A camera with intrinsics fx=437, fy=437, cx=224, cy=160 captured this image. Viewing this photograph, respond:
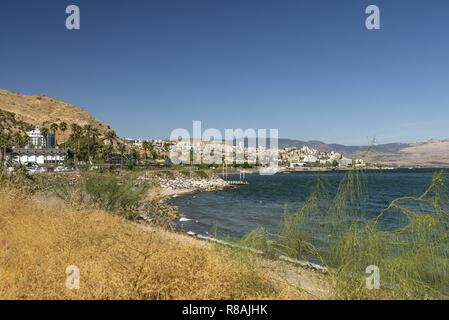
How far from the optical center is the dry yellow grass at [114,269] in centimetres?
627

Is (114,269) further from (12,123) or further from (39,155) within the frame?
(12,123)

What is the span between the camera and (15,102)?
653 ft

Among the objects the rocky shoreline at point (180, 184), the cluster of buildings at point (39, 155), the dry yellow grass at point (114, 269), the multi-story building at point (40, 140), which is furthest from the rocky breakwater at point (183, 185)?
the multi-story building at point (40, 140)

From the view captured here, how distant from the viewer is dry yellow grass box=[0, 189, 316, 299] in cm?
627

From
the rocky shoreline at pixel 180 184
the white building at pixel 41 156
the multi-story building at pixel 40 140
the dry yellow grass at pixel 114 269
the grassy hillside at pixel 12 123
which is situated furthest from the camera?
the grassy hillside at pixel 12 123

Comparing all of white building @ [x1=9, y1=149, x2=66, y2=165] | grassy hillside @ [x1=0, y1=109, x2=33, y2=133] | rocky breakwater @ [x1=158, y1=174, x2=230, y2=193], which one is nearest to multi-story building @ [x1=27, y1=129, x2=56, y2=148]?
grassy hillside @ [x1=0, y1=109, x2=33, y2=133]

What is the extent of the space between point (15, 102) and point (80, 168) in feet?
649

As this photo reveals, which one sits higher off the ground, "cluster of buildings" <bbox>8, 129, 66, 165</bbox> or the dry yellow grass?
"cluster of buildings" <bbox>8, 129, 66, 165</bbox>

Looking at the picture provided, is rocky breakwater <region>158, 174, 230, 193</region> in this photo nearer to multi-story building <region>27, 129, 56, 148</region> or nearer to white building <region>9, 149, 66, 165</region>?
white building <region>9, 149, 66, 165</region>

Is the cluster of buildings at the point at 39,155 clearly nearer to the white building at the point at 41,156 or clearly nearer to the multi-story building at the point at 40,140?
the white building at the point at 41,156

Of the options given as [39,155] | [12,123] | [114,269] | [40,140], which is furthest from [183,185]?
[12,123]

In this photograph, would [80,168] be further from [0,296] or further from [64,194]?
[0,296]

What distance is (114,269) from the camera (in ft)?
22.7
